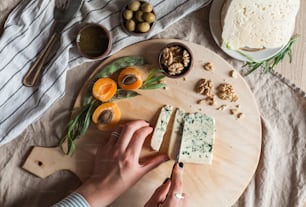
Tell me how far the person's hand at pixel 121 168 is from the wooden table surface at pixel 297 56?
0.58m

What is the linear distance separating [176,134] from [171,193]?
0.77ft

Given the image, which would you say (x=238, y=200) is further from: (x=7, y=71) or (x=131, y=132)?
(x=7, y=71)

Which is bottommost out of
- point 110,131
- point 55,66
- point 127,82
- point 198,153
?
point 198,153

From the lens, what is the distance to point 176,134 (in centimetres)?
160

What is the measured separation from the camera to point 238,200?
5.37 feet

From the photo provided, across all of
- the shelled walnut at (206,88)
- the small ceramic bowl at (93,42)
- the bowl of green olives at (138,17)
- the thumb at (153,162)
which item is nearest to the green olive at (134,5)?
the bowl of green olives at (138,17)

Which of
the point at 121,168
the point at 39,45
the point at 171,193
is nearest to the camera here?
the point at 171,193

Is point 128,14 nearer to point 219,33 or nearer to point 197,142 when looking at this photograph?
point 219,33

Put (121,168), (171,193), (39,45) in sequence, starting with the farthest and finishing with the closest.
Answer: (39,45), (121,168), (171,193)

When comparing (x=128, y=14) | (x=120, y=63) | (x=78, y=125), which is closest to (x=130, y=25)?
(x=128, y=14)

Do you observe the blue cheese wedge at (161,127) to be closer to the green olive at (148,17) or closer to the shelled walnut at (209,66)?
the shelled walnut at (209,66)

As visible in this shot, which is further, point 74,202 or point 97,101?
point 97,101

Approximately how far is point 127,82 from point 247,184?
0.58 metres

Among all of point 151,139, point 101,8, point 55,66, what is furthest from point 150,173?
point 101,8
